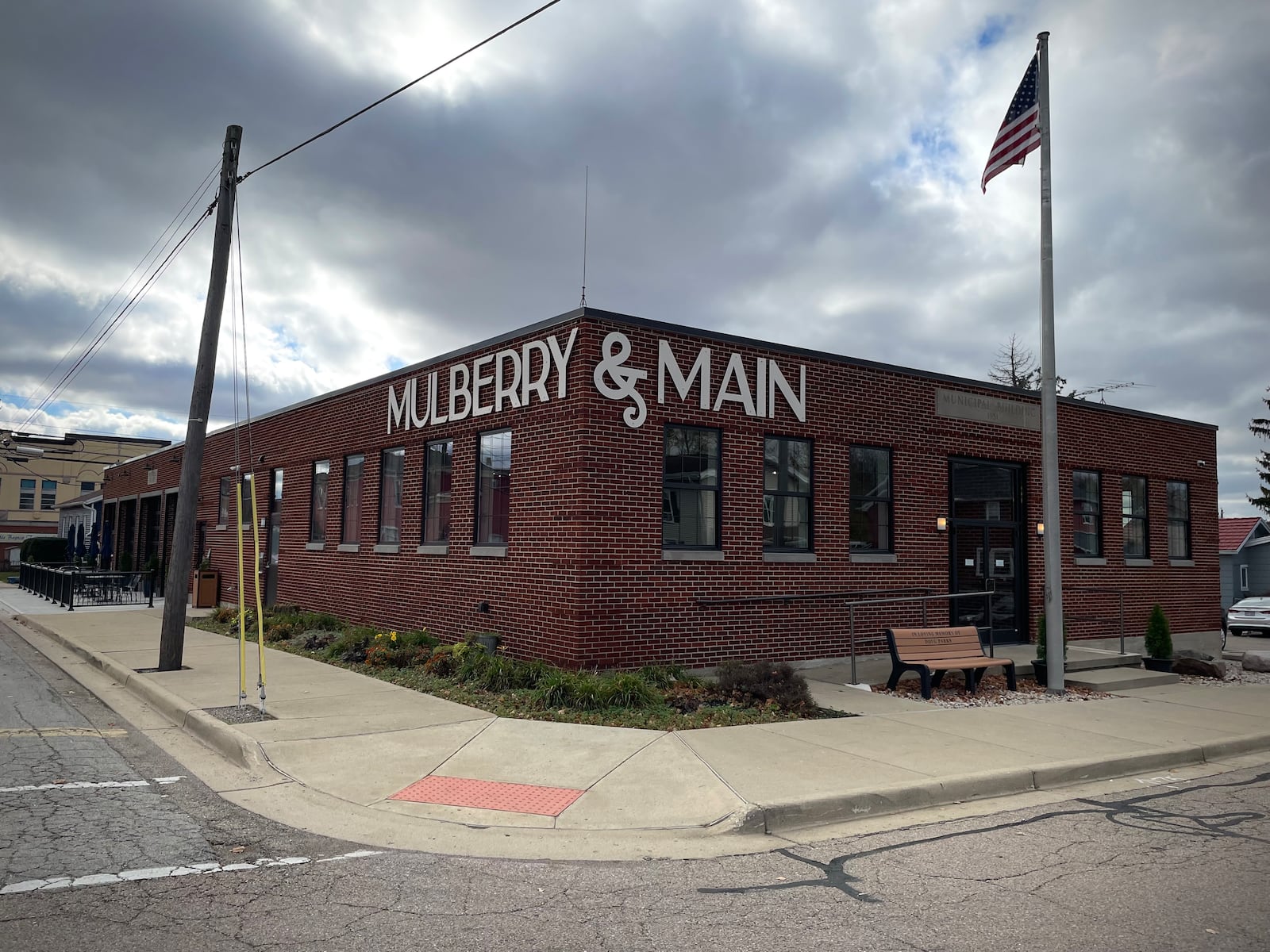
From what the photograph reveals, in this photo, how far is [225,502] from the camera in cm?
2484

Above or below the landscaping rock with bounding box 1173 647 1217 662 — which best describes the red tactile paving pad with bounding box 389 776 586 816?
below

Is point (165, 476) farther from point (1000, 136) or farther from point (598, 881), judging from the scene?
point (598, 881)

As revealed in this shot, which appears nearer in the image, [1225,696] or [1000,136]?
[1225,696]

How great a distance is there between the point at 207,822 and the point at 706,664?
7518mm

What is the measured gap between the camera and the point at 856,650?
1439 cm

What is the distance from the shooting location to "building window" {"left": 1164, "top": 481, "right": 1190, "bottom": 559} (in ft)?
64.3

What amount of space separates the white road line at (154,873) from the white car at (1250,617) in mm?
33163

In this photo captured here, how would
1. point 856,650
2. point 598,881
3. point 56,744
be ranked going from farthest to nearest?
1. point 856,650
2. point 56,744
3. point 598,881

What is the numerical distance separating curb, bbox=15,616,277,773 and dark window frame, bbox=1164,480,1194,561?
59.9 ft

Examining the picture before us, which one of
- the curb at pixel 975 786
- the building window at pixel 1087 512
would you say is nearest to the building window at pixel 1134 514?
the building window at pixel 1087 512

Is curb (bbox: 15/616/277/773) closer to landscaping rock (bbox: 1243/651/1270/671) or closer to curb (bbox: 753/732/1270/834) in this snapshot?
curb (bbox: 753/732/1270/834)

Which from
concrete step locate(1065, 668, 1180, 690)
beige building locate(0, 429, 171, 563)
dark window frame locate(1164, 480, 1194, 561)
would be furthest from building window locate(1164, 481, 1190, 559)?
beige building locate(0, 429, 171, 563)

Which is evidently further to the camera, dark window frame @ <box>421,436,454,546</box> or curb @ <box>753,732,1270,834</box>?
dark window frame @ <box>421,436,454,546</box>

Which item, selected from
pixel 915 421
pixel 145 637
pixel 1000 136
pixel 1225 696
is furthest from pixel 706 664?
pixel 145 637
